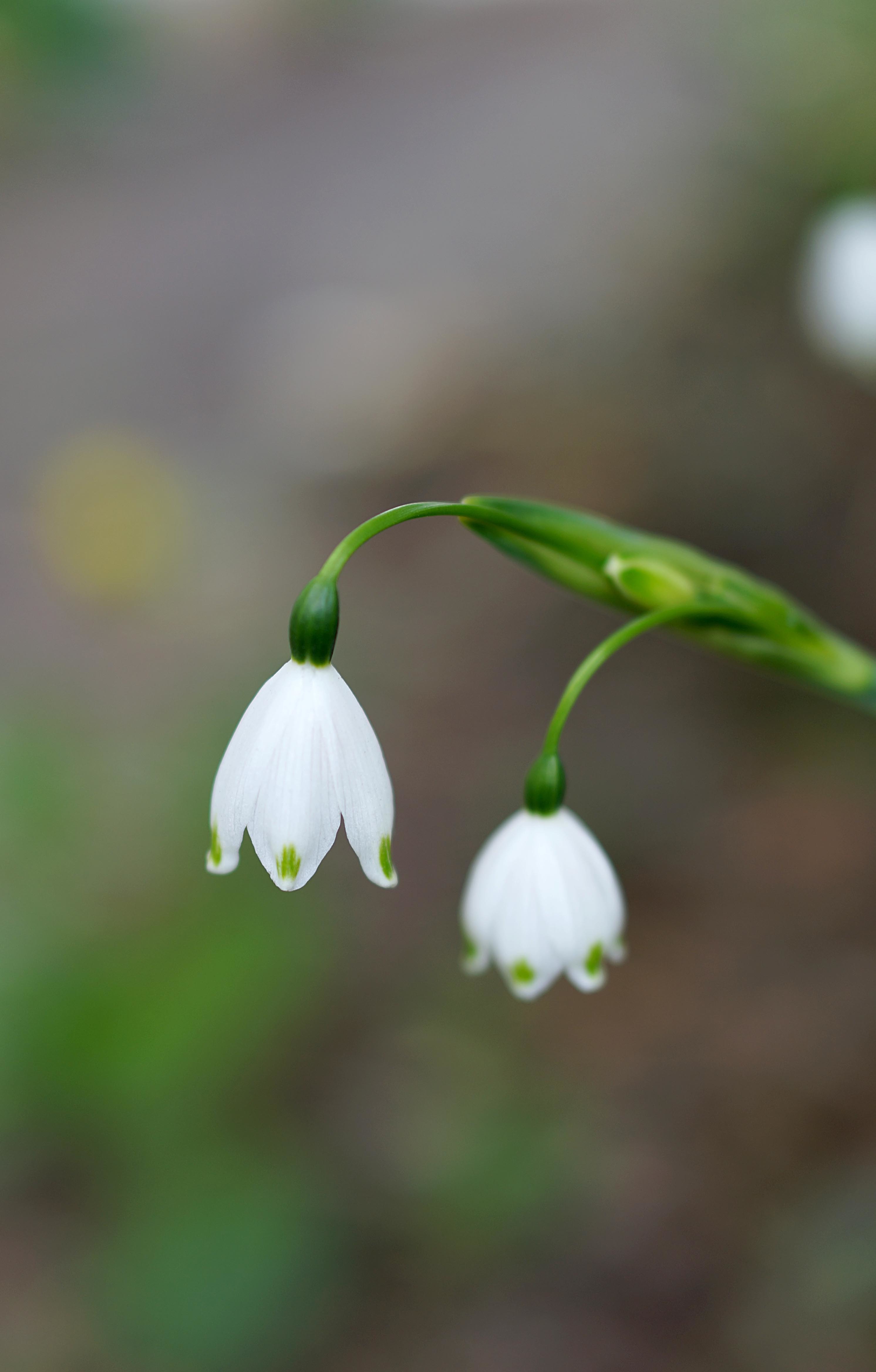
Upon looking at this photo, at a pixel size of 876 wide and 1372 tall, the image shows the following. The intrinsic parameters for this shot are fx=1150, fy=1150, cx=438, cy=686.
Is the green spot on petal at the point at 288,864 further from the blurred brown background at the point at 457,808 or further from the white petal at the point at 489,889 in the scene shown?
the blurred brown background at the point at 457,808

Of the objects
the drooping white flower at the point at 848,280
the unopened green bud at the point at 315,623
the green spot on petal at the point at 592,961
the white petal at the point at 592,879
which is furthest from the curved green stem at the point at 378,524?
the drooping white flower at the point at 848,280

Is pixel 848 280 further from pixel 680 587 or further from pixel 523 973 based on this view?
pixel 523 973

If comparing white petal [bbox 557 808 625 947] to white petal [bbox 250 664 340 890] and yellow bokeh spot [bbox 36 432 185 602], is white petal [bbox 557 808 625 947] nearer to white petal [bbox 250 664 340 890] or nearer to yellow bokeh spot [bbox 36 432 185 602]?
white petal [bbox 250 664 340 890]

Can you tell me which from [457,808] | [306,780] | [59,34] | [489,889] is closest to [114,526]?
[457,808]

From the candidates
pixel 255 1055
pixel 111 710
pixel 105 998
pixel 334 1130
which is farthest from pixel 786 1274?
pixel 111 710

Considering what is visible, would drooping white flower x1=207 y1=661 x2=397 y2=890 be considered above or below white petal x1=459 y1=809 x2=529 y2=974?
above

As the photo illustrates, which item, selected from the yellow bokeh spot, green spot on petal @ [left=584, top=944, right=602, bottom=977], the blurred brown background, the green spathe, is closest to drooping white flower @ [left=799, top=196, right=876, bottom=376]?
the blurred brown background
